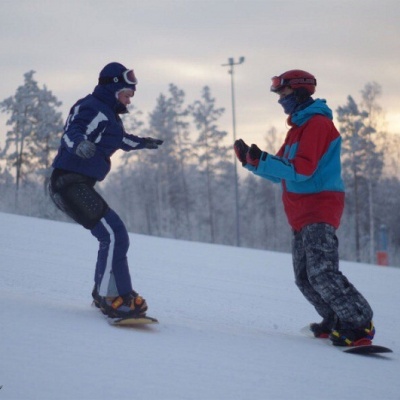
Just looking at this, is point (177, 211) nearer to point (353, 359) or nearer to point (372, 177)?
point (372, 177)

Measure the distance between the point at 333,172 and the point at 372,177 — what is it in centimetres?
3377

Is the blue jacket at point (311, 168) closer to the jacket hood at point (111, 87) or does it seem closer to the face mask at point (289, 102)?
the face mask at point (289, 102)

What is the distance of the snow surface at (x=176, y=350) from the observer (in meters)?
2.30

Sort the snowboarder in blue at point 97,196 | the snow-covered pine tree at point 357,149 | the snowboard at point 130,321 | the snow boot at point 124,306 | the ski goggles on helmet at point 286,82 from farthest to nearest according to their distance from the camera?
the snow-covered pine tree at point 357,149
the ski goggles on helmet at point 286,82
the snowboarder in blue at point 97,196
the snow boot at point 124,306
the snowboard at point 130,321

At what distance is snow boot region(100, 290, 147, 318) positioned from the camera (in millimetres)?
3533

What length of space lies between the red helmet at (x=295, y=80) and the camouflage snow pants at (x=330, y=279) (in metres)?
1.08

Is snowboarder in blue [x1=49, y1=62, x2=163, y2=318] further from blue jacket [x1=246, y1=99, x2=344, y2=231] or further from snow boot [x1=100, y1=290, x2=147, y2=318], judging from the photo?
blue jacket [x1=246, y1=99, x2=344, y2=231]

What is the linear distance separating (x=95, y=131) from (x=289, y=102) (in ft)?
4.91

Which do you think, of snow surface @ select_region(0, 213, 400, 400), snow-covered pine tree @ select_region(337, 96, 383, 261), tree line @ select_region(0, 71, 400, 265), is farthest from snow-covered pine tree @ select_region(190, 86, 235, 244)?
snow surface @ select_region(0, 213, 400, 400)

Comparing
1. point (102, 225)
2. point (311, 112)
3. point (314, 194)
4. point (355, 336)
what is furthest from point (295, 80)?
point (355, 336)

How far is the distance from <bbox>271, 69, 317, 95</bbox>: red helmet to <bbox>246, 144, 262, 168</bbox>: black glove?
0.67 m

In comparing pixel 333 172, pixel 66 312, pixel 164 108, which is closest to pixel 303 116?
pixel 333 172

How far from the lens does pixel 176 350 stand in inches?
114

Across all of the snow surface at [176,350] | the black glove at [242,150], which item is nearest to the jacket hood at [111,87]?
the black glove at [242,150]
